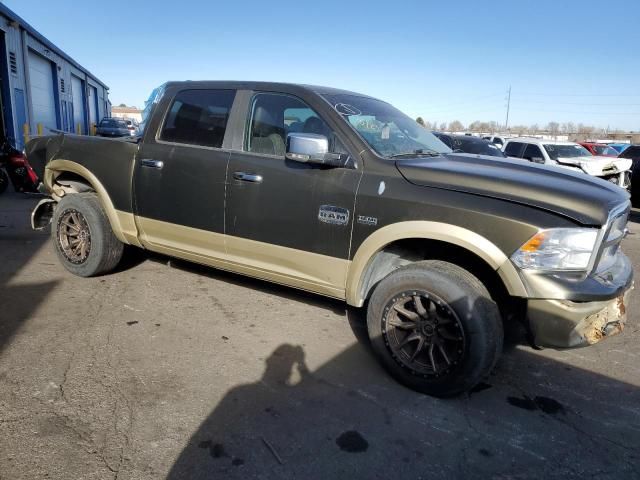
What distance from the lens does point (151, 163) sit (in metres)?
4.21

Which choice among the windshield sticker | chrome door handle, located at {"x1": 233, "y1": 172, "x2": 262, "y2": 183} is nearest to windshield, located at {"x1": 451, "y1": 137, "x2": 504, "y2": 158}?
the windshield sticker

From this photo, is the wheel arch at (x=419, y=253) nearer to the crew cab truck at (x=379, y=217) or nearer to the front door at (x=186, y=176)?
the crew cab truck at (x=379, y=217)

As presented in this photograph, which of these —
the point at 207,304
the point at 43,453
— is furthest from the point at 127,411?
the point at 207,304

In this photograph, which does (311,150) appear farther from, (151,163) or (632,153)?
(632,153)

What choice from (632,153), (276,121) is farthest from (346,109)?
(632,153)

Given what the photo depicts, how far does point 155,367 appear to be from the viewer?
334 centimetres

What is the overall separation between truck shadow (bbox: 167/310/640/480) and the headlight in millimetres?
973

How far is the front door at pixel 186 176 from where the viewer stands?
12.9ft

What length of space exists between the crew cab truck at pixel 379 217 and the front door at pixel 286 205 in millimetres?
11

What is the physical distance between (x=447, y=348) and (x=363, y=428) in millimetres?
734

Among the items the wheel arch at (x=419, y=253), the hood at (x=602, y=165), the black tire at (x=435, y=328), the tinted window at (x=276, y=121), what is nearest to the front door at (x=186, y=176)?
the tinted window at (x=276, y=121)

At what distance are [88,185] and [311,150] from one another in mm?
2973

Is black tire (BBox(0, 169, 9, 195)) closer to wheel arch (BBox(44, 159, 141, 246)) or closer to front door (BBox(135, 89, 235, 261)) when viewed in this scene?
wheel arch (BBox(44, 159, 141, 246))

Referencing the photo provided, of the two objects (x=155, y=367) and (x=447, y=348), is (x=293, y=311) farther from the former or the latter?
(x=447, y=348)
